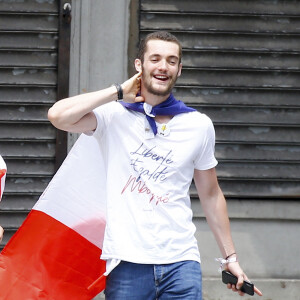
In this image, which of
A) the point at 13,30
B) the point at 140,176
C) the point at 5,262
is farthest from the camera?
the point at 13,30

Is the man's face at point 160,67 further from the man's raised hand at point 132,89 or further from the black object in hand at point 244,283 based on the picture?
the black object in hand at point 244,283

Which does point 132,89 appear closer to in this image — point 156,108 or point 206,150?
point 156,108

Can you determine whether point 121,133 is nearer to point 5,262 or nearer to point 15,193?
point 5,262

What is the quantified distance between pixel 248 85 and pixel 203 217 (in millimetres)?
1124

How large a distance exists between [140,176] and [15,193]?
2.90 m

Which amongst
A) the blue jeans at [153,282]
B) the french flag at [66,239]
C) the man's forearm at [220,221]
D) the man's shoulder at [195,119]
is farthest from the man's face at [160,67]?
the blue jeans at [153,282]

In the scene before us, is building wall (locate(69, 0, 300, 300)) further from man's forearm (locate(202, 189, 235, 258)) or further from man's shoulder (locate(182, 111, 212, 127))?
man's shoulder (locate(182, 111, 212, 127))

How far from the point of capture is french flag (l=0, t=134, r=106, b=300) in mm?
4805

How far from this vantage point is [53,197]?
16.1ft

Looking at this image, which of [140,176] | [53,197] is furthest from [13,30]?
[140,176]

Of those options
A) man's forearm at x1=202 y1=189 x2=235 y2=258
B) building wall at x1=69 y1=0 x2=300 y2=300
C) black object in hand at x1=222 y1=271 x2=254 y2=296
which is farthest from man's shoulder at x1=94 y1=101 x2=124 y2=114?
building wall at x1=69 y1=0 x2=300 y2=300

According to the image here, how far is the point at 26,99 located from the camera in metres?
7.21

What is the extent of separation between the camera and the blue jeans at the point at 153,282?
444cm

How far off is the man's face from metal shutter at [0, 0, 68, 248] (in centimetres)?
266
